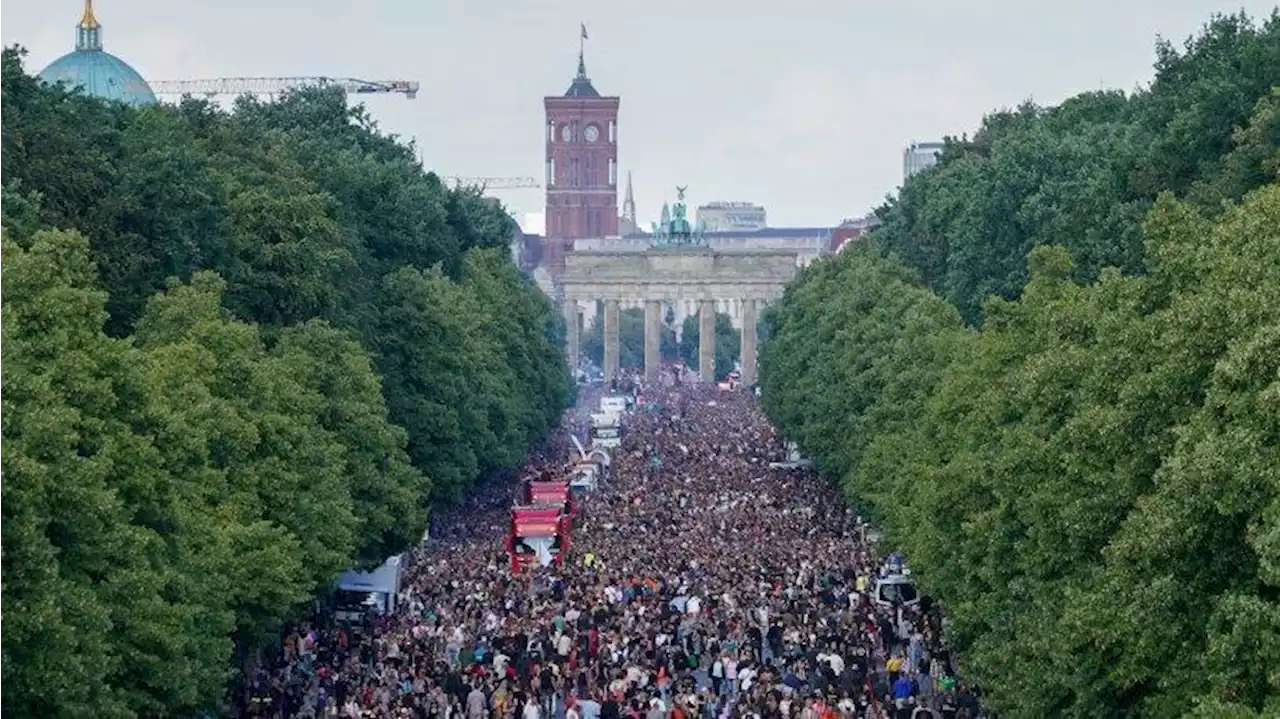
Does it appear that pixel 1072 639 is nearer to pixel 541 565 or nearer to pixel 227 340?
pixel 227 340

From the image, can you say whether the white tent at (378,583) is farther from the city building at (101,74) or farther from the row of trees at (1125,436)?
the city building at (101,74)

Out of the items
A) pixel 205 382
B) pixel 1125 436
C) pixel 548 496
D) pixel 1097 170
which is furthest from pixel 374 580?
pixel 1125 436

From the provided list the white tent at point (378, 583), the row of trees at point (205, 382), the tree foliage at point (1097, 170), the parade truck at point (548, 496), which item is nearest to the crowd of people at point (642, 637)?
the white tent at point (378, 583)

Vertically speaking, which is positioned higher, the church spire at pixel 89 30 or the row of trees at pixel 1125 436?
the church spire at pixel 89 30

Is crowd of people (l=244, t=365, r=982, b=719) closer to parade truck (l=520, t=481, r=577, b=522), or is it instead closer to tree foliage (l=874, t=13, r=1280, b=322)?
parade truck (l=520, t=481, r=577, b=522)

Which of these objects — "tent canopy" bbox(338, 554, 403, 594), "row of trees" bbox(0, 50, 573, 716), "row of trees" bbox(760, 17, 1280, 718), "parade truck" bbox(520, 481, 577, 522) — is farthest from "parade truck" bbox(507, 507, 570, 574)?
"tent canopy" bbox(338, 554, 403, 594)

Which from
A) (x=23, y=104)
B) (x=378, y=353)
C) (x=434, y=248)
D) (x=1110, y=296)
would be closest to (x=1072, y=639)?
(x=1110, y=296)
